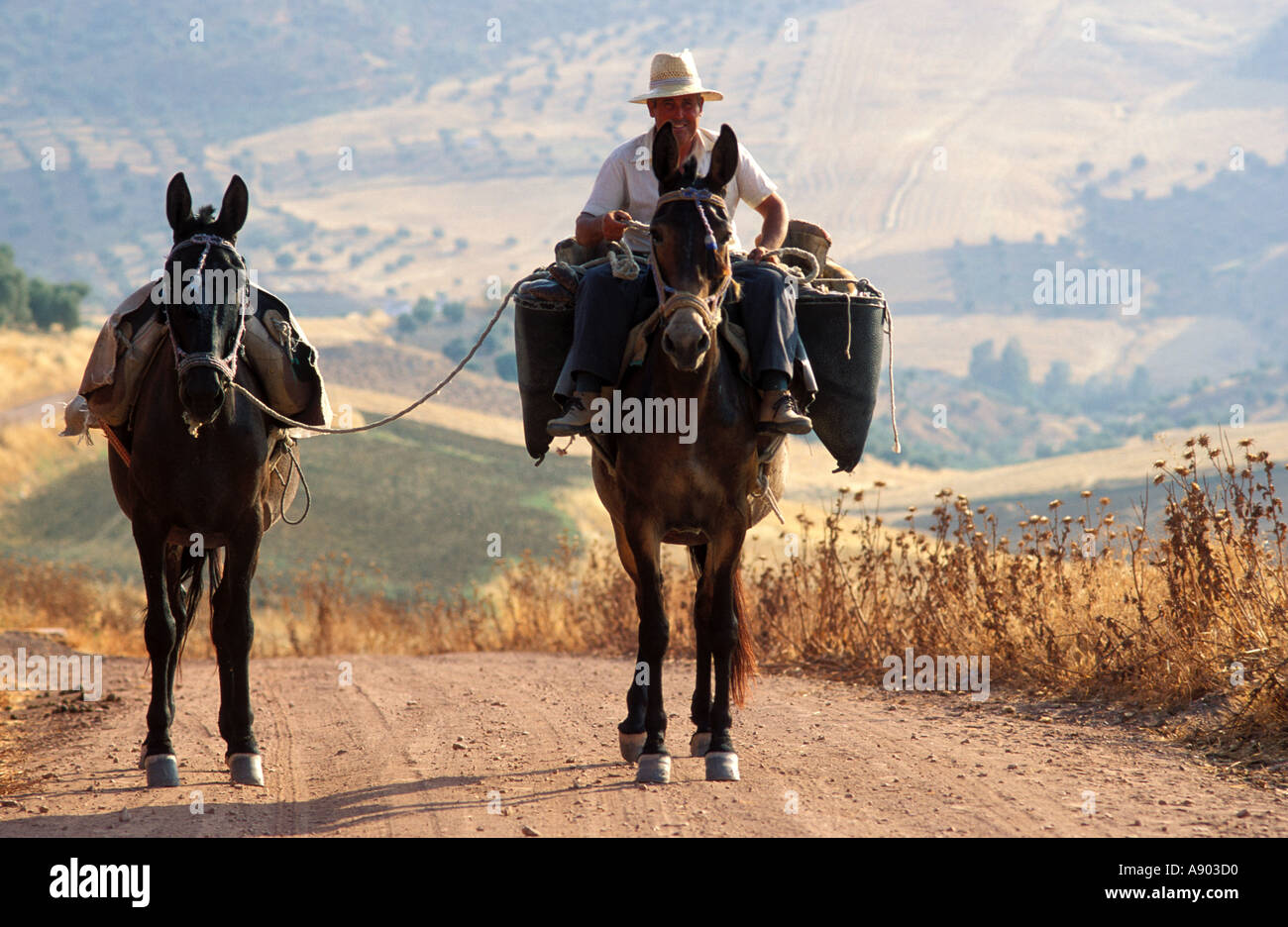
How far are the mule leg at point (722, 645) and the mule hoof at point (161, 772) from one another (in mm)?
3068

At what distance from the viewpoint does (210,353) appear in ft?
25.9

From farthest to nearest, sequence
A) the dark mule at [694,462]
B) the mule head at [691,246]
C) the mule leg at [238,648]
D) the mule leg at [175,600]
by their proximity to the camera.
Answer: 1. the mule leg at [175,600]
2. the mule leg at [238,648]
3. the dark mule at [694,462]
4. the mule head at [691,246]

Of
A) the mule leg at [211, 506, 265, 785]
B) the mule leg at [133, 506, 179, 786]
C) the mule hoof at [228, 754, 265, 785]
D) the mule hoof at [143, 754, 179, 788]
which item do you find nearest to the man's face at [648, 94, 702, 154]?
the mule leg at [211, 506, 265, 785]

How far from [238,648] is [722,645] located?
9.41 ft

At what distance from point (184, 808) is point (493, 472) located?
44.1 meters

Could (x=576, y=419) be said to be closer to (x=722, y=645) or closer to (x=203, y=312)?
(x=722, y=645)

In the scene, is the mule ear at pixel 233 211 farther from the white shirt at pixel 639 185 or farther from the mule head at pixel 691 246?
the mule head at pixel 691 246

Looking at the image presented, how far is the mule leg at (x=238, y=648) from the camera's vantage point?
8.48m

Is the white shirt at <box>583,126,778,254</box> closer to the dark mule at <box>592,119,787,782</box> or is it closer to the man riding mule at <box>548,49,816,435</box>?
the man riding mule at <box>548,49,816,435</box>

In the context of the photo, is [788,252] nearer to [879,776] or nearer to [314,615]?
[879,776]

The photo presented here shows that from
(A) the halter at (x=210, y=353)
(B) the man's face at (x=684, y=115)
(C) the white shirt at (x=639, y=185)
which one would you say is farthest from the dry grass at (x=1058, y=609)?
(A) the halter at (x=210, y=353)

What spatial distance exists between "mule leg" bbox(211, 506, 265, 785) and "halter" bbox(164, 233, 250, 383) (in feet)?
3.20

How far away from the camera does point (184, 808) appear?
763 cm

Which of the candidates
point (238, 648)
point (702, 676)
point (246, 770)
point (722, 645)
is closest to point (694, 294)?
point (722, 645)
